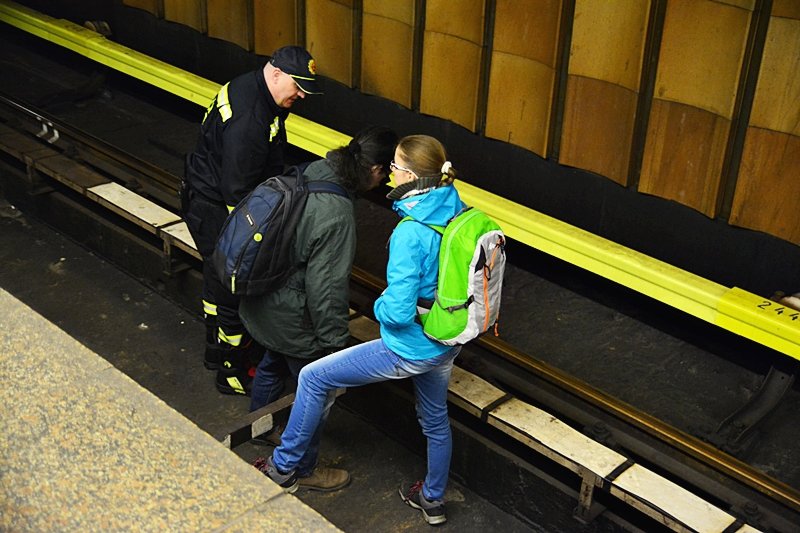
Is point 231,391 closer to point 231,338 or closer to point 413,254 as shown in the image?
point 231,338

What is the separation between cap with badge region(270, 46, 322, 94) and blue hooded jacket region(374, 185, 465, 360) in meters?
1.10

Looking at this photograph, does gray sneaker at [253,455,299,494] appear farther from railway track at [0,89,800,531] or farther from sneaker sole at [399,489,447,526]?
railway track at [0,89,800,531]

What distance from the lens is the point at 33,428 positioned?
3.27 m

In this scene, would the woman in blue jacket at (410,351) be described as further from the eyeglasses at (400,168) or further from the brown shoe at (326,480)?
the brown shoe at (326,480)

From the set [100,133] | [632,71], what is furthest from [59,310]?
[632,71]

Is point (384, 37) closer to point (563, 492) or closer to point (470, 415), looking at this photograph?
point (470, 415)

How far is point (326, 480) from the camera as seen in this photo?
5.46 meters

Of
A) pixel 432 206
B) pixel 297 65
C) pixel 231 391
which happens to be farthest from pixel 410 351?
pixel 231 391

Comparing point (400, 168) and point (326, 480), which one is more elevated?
point (400, 168)

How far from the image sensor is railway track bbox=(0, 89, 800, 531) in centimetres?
490

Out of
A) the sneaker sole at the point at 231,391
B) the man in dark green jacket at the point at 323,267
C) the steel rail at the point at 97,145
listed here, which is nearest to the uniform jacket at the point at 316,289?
the man in dark green jacket at the point at 323,267

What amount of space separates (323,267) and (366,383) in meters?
0.56

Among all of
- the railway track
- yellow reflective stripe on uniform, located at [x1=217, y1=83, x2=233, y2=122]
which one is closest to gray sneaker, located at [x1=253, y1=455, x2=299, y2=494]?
the railway track

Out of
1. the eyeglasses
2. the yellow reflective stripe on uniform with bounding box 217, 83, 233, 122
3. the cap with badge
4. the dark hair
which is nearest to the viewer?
the eyeglasses
